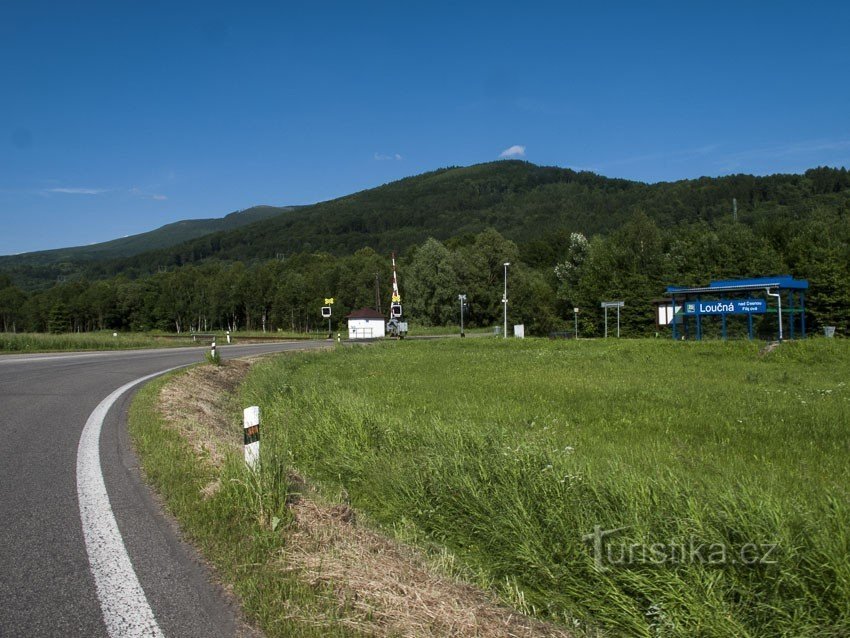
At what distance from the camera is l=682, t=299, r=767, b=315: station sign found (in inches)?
1170

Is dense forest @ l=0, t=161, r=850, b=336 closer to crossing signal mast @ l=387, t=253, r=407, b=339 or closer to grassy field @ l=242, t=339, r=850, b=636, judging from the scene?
crossing signal mast @ l=387, t=253, r=407, b=339

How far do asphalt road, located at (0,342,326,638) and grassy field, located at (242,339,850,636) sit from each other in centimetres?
152

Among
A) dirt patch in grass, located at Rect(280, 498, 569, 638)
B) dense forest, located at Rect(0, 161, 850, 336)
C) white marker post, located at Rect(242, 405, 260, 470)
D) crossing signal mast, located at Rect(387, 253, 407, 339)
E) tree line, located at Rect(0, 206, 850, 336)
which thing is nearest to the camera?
dirt patch in grass, located at Rect(280, 498, 569, 638)

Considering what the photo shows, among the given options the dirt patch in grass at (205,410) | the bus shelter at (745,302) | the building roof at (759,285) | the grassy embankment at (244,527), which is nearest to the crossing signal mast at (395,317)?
the bus shelter at (745,302)

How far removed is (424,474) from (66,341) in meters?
34.1

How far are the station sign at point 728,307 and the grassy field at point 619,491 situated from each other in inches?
715

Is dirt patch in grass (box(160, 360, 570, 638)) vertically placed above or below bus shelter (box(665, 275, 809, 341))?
below

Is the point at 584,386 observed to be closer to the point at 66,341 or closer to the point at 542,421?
the point at 542,421

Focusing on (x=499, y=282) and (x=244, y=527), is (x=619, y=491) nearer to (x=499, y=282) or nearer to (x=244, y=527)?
(x=244, y=527)

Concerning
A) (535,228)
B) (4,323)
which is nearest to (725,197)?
(535,228)

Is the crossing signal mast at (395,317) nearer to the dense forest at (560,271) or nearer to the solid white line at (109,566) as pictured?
the dense forest at (560,271)

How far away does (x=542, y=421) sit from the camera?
9.40 m

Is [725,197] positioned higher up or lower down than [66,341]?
higher up

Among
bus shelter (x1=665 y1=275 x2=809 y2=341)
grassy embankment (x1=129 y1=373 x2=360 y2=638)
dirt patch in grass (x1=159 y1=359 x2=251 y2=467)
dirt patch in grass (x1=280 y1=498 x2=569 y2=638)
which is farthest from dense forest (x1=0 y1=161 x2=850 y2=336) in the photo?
dirt patch in grass (x1=280 y1=498 x2=569 y2=638)
